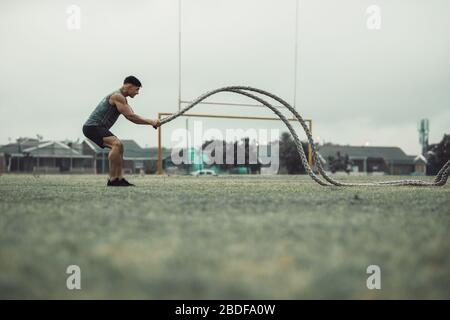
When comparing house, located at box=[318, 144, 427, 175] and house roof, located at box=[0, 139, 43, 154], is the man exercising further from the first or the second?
house, located at box=[318, 144, 427, 175]

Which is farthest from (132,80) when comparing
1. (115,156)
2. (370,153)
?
(370,153)

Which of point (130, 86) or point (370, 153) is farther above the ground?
point (130, 86)

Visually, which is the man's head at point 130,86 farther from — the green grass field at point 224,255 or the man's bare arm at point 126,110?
the green grass field at point 224,255

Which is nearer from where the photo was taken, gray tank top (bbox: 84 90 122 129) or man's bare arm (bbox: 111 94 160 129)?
man's bare arm (bbox: 111 94 160 129)

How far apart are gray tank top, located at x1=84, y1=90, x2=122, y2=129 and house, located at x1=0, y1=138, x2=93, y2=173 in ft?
144

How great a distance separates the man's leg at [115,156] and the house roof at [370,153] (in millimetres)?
59506

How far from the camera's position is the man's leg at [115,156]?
6.01 meters

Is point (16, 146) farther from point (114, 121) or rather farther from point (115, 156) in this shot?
point (115, 156)

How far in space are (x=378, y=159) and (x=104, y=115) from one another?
64.2m

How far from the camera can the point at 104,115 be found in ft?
20.6

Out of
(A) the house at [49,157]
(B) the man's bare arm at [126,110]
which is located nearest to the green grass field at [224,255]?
(B) the man's bare arm at [126,110]

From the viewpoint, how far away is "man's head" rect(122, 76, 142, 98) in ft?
20.7

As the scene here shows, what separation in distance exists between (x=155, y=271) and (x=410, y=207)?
2.23 meters

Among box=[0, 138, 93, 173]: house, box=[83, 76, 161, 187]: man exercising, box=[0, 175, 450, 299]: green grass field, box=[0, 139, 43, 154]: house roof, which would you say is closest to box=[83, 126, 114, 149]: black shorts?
box=[83, 76, 161, 187]: man exercising
